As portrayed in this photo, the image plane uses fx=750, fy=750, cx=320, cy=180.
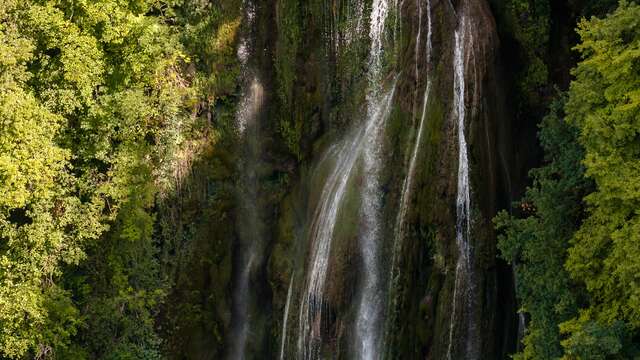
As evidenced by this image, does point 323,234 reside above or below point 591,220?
above

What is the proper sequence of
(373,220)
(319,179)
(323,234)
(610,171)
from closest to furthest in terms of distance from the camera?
(610,171) < (373,220) < (323,234) < (319,179)

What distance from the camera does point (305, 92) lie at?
42.7 ft

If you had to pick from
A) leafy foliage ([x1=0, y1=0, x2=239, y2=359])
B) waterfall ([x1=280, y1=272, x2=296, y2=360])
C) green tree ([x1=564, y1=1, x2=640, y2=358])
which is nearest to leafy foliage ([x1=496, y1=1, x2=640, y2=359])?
green tree ([x1=564, y1=1, x2=640, y2=358])

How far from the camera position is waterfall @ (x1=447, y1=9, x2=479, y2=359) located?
34.6 feet

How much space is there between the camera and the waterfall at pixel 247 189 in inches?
542

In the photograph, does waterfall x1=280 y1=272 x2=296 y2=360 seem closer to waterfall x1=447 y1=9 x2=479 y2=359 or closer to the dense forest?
the dense forest

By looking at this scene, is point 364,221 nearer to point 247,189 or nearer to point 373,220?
point 373,220

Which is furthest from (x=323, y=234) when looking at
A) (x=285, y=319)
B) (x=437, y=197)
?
(x=437, y=197)

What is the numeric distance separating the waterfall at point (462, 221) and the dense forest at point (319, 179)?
3 centimetres

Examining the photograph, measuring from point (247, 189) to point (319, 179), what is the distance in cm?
208

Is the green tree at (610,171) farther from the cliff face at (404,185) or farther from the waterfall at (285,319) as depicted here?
the waterfall at (285,319)

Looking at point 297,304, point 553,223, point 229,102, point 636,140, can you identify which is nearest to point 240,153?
point 229,102

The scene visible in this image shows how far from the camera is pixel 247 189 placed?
45.4 ft

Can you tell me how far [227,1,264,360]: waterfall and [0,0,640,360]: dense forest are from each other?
0.04 m
